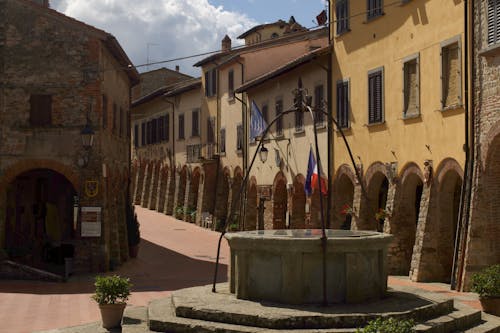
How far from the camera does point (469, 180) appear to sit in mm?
16656

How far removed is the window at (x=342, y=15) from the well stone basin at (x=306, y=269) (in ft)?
43.8

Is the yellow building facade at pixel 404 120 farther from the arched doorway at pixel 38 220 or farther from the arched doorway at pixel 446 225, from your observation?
the arched doorway at pixel 38 220

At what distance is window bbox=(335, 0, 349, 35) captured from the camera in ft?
76.9

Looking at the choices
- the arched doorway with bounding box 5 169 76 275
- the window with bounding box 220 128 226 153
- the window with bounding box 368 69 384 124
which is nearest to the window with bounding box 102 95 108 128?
the arched doorway with bounding box 5 169 76 275

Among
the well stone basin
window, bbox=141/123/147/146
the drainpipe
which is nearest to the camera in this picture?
the well stone basin

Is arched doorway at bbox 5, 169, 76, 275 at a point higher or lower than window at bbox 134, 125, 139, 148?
lower

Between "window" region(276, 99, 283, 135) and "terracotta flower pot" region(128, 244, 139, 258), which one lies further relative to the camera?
"window" region(276, 99, 283, 135)

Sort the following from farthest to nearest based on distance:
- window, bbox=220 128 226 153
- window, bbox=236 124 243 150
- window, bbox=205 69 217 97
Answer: window, bbox=205 69 217 97
window, bbox=220 128 226 153
window, bbox=236 124 243 150

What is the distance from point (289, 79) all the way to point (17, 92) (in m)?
10.6

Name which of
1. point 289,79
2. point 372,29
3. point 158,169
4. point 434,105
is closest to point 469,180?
point 434,105

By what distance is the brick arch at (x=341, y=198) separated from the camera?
24047 mm

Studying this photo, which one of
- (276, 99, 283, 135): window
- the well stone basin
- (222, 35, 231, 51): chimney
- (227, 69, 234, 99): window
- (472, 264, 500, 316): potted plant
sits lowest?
(472, 264, 500, 316): potted plant

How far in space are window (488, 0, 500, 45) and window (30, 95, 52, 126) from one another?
12.1 meters

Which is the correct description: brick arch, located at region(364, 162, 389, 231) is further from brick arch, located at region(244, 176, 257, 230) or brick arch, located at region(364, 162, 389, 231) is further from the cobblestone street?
brick arch, located at region(244, 176, 257, 230)
